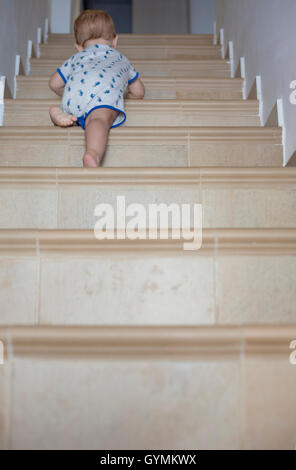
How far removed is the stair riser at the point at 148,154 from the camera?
1.58m

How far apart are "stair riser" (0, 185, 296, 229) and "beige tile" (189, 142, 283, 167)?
1.28 ft

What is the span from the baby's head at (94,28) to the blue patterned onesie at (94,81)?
0.06 m

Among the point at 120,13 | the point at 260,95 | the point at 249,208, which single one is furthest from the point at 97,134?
the point at 120,13

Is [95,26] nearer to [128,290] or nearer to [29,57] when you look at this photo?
[29,57]

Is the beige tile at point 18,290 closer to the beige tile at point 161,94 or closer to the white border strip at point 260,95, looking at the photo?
the white border strip at point 260,95

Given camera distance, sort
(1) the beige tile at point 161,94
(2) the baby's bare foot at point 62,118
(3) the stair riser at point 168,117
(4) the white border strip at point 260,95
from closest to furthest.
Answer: (2) the baby's bare foot at point 62,118 < (3) the stair riser at point 168,117 < (4) the white border strip at point 260,95 < (1) the beige tile at point 161,94

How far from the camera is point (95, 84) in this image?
1.72 meters

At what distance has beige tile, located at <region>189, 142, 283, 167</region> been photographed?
1601 mm

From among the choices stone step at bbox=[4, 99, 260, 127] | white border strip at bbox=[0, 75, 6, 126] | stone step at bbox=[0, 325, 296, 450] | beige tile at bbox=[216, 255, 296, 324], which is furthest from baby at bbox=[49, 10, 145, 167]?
stone step at bbox=[0, 325, 296, 450]

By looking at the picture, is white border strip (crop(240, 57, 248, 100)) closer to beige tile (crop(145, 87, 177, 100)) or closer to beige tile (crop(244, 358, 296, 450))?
beige tile (crop(145, 87, 177, 100))

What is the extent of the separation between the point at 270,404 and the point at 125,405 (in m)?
0.21

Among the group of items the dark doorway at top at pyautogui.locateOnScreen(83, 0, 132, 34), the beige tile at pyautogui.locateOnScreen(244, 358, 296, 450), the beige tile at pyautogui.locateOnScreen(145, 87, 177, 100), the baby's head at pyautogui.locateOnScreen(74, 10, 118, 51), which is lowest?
the beige tile at pyautogui.locateOnScreen(244, 358, 296, 450)

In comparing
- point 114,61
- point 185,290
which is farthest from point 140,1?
point 185,290

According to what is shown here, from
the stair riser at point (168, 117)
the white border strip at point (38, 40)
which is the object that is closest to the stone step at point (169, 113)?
the stair riser at point (168, 117)
